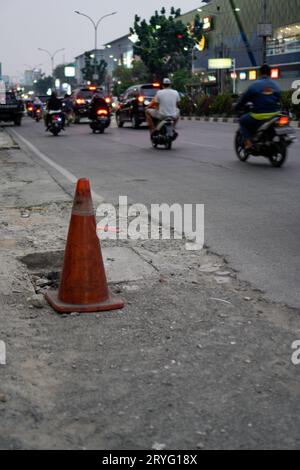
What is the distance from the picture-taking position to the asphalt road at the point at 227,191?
5910 millimetres

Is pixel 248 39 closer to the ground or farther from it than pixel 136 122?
farther from it

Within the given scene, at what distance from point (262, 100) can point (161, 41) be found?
7206cm

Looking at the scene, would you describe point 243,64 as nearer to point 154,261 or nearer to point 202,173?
point 202,173

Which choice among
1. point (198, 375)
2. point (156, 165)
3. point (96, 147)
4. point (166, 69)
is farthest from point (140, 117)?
point (166, 69)

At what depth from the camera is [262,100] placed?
516 inches

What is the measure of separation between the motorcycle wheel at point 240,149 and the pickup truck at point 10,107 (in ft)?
89.1

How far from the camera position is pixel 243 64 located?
291 ft

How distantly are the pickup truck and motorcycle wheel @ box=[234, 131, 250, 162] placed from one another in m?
27.2

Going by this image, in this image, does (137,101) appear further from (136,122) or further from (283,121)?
(283,121)

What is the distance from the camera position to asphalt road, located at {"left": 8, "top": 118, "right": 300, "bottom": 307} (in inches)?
233

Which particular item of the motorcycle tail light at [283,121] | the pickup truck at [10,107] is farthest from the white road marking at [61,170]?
the pickup truck at [10,107]

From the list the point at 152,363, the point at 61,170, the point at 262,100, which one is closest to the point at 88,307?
the point at 152,363

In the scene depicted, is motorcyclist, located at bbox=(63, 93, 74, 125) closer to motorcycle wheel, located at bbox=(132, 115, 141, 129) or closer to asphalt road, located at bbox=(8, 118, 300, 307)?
motorcycle wheel, located at bbox=(132, 115, 141, 129)

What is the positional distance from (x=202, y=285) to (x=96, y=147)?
50.5 feet
